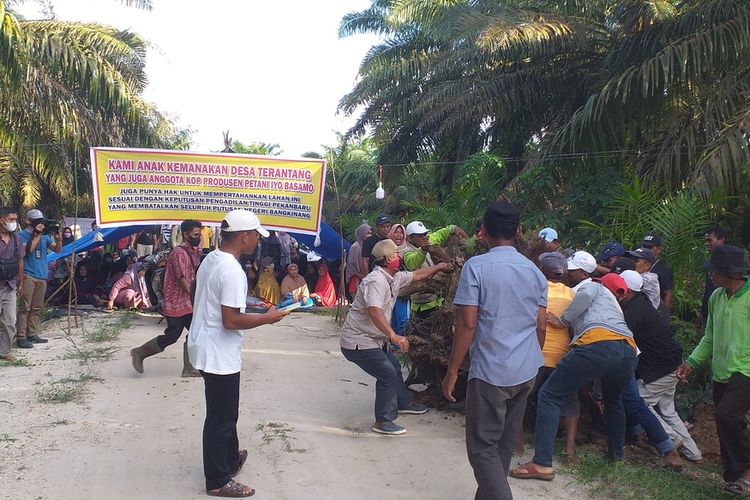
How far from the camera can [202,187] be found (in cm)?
983

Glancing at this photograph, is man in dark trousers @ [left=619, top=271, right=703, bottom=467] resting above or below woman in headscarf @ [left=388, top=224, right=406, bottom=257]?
below

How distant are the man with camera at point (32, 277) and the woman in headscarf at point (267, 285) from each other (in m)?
5.08

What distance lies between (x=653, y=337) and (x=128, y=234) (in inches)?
379

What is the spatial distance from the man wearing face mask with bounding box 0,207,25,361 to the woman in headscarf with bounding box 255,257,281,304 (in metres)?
6.05

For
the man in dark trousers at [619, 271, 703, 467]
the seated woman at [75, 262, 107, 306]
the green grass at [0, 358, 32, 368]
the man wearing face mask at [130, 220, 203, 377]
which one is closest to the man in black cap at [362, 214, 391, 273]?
the man wearing face mask at [130, 220, 203, 377]

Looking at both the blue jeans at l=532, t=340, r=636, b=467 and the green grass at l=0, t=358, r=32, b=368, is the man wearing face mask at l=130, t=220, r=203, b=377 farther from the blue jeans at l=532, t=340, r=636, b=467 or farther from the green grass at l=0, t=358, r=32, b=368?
→ the blue jeans at l=532, t=340, r=636, b=467

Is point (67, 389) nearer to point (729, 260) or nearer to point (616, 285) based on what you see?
point (616, 285)

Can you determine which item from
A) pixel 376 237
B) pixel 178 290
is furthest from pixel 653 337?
pixel 178 290

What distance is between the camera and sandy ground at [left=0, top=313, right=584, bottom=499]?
4.39 metres

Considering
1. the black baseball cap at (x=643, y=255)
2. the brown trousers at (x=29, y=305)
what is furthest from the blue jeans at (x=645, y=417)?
the brown trousers at (x=29, y=305)

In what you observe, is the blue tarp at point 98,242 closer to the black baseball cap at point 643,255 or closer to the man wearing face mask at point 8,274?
the man wearing face mask at point 8,274

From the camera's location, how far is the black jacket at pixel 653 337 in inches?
206

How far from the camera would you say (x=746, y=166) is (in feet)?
27.7

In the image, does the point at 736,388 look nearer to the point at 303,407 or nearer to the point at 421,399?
the point at 421,399
